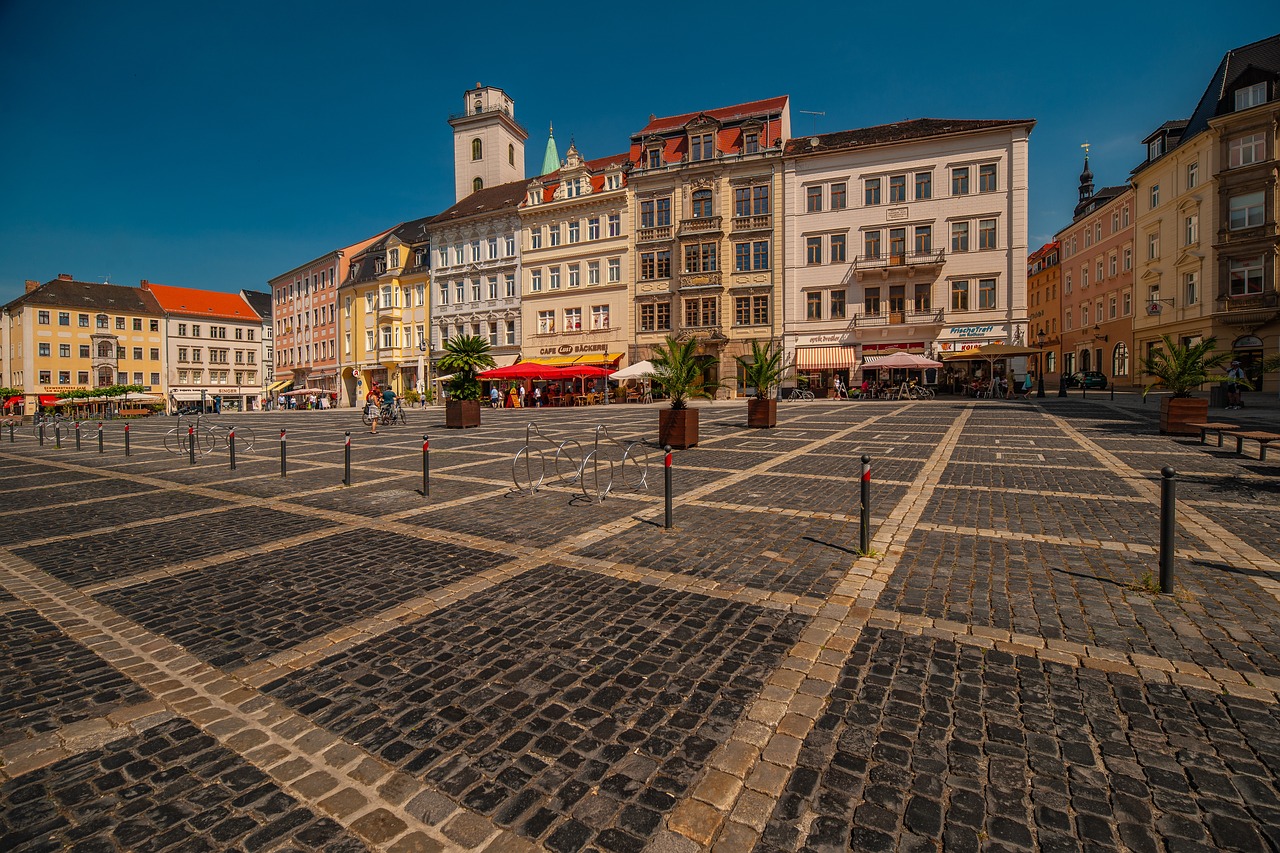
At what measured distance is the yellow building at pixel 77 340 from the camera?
199 ft

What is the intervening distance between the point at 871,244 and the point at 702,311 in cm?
1203

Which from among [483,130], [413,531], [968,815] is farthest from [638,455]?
[483,130]

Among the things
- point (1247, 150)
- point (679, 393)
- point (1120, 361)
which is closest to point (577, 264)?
point (679, 393)

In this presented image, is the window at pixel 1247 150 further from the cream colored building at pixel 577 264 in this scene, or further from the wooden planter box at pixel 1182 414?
the cream colored building at pixel 577 264

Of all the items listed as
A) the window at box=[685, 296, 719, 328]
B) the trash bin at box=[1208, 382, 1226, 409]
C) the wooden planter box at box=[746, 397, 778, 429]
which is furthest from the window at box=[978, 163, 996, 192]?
the wooden planter box at box=[746, 397, 778, 429]

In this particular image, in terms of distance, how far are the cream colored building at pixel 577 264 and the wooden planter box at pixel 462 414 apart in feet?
70.9

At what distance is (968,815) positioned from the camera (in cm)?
233

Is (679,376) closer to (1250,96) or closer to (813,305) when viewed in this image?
(813,305)

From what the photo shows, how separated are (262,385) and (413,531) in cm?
8543

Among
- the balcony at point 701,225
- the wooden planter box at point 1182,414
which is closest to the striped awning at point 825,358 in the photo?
the balcony at point 701,225

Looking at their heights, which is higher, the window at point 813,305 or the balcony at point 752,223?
the balcony at point 752,223

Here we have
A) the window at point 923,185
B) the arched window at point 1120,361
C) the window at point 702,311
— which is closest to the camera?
the window at point 923,185

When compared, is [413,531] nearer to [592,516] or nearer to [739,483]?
[592,516]

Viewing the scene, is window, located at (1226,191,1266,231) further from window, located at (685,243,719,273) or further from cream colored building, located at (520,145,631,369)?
cream colored building, located at (520,145,631,369)
